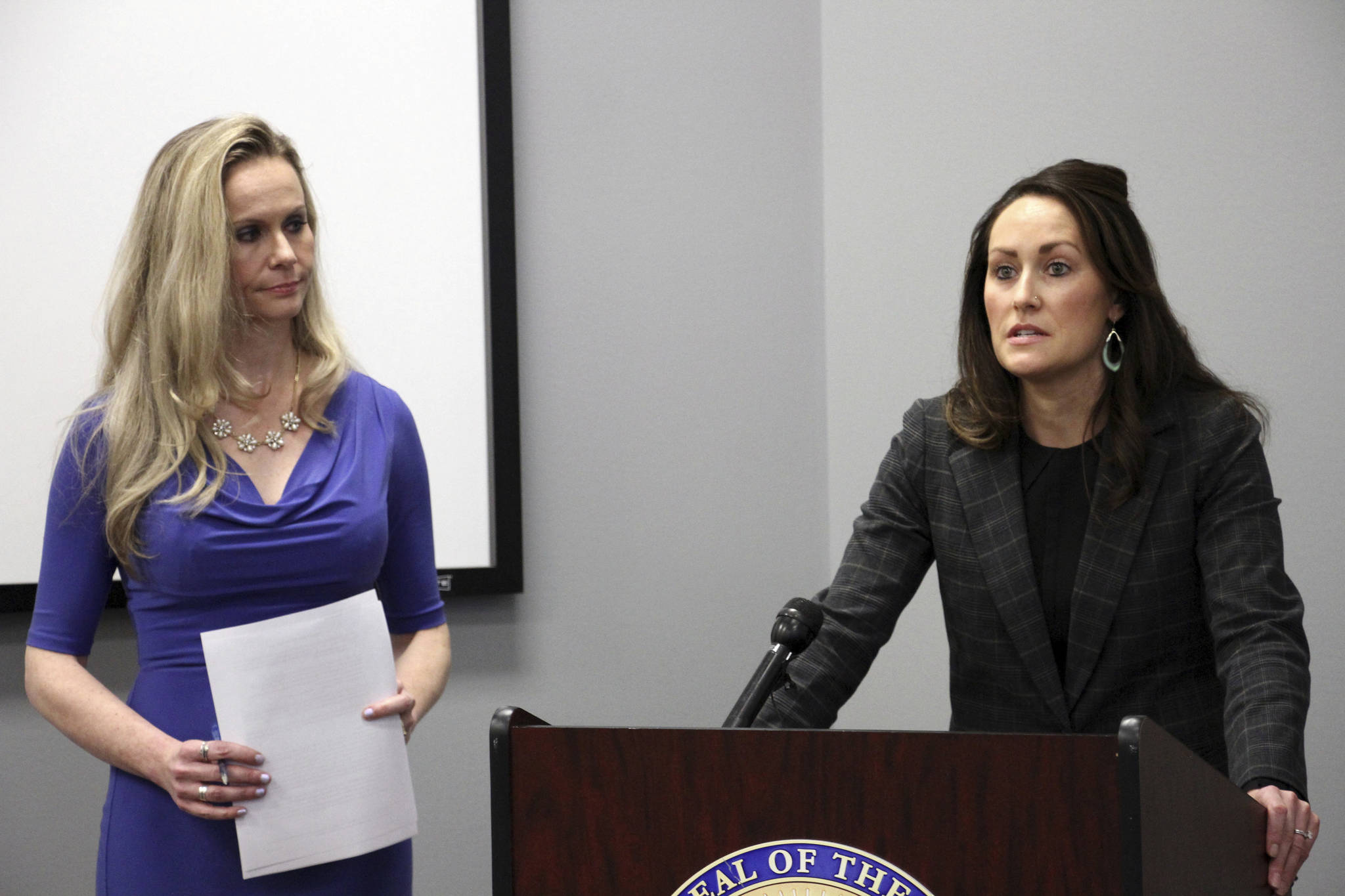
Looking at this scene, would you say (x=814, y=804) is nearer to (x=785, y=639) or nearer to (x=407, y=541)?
(x=785, y=639)

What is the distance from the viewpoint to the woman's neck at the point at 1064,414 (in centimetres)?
166

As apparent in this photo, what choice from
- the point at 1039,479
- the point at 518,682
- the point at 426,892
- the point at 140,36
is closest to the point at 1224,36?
the point at 1039,479

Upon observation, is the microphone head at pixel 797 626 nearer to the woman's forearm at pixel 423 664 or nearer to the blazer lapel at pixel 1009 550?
the blazer lapel at pixel 1009 550

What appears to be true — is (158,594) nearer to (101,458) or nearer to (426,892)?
(101,458)

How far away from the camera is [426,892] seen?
258cm

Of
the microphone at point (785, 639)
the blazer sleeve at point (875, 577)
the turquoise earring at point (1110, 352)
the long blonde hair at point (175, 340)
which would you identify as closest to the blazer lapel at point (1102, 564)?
the turquoise earring at point (1110, 352)

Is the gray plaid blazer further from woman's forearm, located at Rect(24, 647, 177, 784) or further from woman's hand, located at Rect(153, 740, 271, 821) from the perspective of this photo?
woman's forearm, located at Rect(24, 647, 177, 784)

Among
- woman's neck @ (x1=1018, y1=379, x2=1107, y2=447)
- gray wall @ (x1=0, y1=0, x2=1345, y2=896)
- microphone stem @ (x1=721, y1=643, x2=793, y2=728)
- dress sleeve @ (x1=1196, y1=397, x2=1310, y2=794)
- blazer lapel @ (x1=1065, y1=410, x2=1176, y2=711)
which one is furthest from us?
gray wall @ (x1=0, y1=0, x2=1345, y2=896)

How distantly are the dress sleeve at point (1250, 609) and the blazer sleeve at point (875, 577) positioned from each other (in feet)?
1.21

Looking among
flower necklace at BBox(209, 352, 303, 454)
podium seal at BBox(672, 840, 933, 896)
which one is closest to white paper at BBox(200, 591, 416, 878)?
flower necklace at BBox(209, 352, 303, 454)

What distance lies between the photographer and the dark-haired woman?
155 centimetres

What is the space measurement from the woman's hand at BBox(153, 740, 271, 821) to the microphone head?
0.62 m

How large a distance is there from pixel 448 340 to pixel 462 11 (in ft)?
2.25

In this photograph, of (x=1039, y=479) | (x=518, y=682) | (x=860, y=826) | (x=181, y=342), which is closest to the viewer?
(x=860, y=826)
